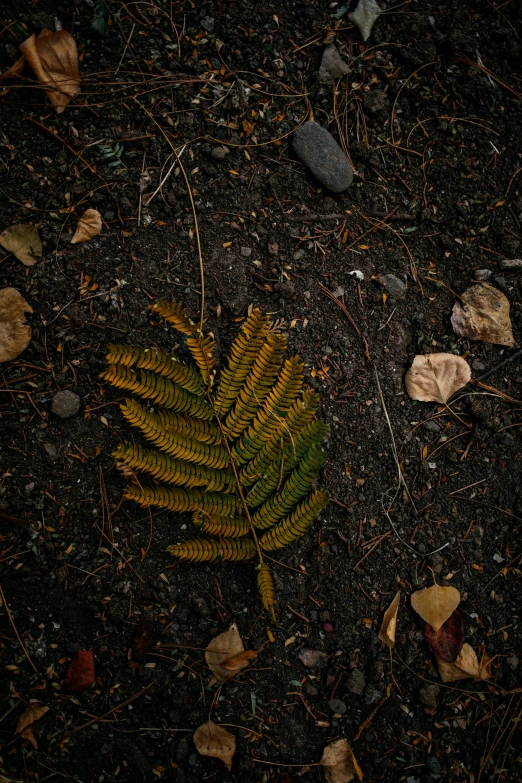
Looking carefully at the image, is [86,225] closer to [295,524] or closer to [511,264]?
[295,524]

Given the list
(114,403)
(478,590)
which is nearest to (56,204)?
(114,403)

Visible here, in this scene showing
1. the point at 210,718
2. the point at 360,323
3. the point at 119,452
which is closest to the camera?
the point at 119,452

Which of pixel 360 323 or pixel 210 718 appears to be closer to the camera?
pixel 210 718

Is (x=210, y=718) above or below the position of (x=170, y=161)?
below

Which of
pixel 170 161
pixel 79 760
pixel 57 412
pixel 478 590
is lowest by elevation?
pixel 79 760

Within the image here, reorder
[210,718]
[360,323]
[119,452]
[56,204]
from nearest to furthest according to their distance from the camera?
[119,452] → [210,718] → [56,204] → [360,323]

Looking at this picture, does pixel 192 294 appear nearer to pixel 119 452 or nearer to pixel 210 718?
pixel 119 452

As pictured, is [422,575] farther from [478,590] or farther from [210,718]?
[210,718]
